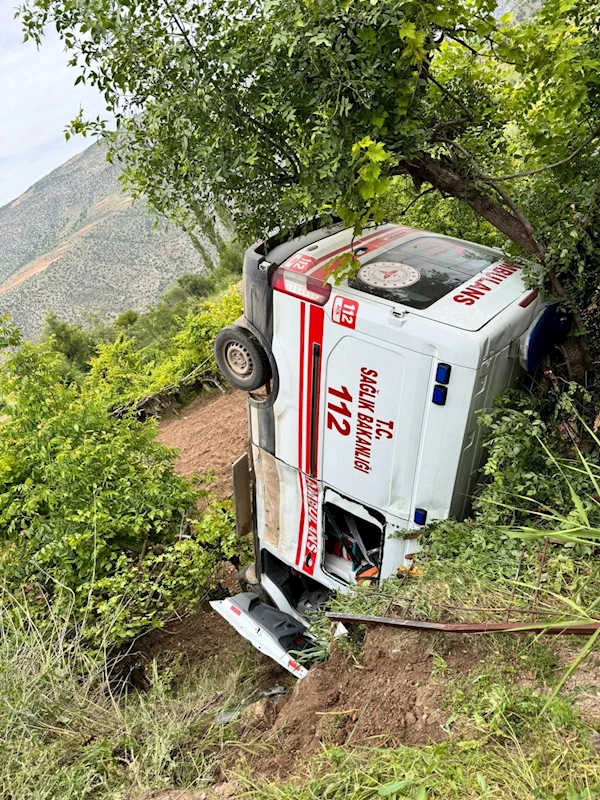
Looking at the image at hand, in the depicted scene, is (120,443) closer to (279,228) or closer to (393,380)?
(279,228)

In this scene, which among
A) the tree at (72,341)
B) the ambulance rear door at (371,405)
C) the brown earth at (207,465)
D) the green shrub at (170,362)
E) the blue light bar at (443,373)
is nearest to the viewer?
the blue light bar at (443,373)

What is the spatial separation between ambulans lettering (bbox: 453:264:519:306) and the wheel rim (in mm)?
1285

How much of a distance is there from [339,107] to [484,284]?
1.25 m

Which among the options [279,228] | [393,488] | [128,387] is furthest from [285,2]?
[128,387]

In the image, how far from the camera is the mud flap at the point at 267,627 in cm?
389

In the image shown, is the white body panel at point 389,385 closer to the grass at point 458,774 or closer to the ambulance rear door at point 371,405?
the ambulance rear door at point 371,405

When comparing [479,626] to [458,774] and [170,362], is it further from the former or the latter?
[170,362]

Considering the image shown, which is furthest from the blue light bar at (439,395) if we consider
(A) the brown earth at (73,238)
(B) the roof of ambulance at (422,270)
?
(A) the brown earth at (73,238)

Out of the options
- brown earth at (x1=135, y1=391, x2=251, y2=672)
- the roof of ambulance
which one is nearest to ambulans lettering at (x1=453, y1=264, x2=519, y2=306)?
the roof of ambulance

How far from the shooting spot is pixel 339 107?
98.6 inches

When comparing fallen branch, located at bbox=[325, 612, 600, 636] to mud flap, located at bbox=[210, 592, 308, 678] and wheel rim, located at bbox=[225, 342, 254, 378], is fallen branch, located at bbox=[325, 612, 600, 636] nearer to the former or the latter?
mud flap, located at bbox=[210, 592, 308, 678]

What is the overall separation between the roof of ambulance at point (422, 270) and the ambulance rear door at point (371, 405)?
0.67 ft

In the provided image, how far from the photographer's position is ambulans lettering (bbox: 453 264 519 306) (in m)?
2.90

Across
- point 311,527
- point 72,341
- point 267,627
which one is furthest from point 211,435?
point 72,341
